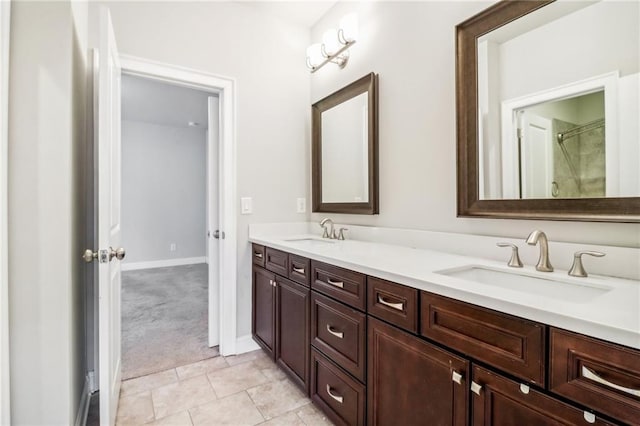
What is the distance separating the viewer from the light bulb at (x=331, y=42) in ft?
7.47

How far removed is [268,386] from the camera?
1929 millimetres

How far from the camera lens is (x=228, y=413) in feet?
5.51

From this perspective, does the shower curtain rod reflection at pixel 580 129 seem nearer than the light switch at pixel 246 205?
Yes

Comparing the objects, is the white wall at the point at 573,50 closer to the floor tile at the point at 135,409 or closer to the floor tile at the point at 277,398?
the floor tile at the point at 277,398

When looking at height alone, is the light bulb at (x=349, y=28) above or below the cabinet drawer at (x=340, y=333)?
above

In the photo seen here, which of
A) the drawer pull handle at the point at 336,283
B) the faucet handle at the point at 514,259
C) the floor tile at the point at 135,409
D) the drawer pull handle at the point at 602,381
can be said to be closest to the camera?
the drawer pull handle at the point at 602,381

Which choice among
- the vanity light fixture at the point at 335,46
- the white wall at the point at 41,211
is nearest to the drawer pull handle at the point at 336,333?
the white wall at the point at 41,211

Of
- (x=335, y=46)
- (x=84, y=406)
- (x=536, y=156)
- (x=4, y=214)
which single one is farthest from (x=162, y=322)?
(x=536, y=156)

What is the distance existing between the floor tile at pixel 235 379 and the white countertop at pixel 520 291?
0.93 meters

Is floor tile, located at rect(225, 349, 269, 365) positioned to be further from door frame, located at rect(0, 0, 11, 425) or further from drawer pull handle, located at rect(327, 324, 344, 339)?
door frame, located at rect(0, 0, 11, 425)

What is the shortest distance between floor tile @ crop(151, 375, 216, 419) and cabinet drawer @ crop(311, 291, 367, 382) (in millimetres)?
778

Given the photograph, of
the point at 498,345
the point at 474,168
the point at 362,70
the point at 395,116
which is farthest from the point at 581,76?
the point at 362,70

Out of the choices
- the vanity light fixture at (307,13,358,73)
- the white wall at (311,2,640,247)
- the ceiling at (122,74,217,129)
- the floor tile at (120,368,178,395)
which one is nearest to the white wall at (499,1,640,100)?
the white wall at (311,2,640,247)

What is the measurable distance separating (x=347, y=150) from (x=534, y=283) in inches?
56.8
